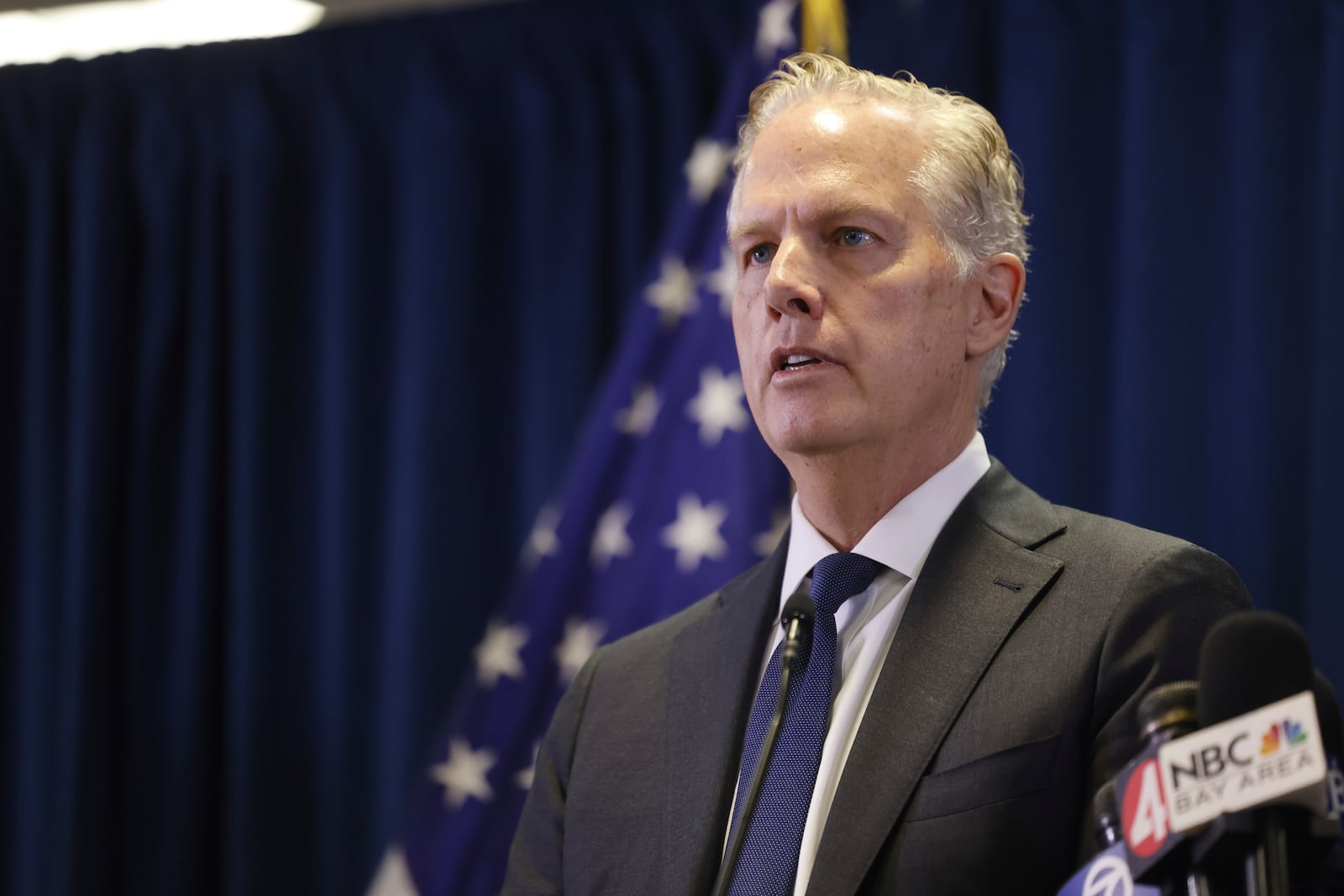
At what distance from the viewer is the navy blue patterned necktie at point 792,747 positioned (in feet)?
4.78

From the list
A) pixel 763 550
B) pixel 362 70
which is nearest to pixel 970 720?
pixel 763 550

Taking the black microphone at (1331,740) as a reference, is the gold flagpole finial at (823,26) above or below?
above

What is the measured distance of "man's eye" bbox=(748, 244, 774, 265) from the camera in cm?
180

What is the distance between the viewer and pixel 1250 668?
34.6 inches

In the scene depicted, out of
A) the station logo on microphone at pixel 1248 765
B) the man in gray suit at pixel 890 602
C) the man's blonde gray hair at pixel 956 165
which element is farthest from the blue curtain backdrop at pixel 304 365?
the station logo on microphone at pixel 1248 765

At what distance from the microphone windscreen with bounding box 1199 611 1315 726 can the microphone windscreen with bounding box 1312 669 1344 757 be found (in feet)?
0.08

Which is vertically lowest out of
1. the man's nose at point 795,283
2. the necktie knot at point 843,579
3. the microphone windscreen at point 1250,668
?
the microphone windscreen at point 1250,668

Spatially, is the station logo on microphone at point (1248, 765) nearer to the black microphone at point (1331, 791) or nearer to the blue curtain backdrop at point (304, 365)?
the black microphone at point (1331, 791)

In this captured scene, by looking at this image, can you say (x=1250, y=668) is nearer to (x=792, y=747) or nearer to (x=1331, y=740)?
(x=1331, y=740)

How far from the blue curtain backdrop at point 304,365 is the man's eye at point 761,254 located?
1.45 metres

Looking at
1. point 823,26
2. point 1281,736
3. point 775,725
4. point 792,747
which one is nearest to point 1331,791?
point 1281,736

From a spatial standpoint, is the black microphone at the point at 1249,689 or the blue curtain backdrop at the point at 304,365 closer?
the black microphone at the point at 1249,689

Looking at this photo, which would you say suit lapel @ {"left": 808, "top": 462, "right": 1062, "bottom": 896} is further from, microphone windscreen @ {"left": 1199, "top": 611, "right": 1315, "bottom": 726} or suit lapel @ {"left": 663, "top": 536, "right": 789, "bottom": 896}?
microphone windscreen @ {"left": 1199, "top": 611, "right": 1315, "bottom": 726}

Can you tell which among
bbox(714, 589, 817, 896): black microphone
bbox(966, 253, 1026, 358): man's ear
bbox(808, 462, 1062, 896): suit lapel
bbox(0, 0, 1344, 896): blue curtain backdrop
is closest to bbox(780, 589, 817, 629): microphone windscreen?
bbox(714, 589, 817, 896): black microphone
